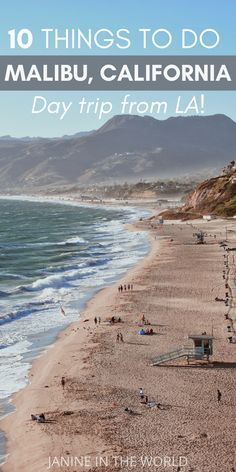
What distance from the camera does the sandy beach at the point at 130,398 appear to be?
23047mm

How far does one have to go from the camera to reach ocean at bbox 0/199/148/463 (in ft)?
121

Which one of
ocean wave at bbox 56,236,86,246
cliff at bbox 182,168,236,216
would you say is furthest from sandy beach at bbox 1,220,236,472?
cliff at bbox 182,168,236,216

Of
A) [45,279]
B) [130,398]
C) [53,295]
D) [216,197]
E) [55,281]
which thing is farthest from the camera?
[216,197]

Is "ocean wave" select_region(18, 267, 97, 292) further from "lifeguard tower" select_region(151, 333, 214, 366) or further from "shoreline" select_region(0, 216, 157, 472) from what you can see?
"lifeguard tower" select_region(151, 333, 214, 366)

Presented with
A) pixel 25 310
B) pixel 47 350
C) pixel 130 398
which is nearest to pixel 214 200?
pixel 25 310

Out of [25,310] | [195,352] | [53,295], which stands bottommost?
[195,352]

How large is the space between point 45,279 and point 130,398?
31149mm

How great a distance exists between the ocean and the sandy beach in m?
1.33

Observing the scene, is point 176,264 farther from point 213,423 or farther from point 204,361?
point 213,423

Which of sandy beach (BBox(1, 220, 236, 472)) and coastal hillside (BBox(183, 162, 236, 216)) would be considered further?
coastal hillside (BBox(183, 162, 236, 216))

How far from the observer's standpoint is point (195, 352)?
33688 millimetres

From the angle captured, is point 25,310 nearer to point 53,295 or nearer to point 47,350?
point 53,295

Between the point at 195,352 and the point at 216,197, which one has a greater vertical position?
the point at 216,197

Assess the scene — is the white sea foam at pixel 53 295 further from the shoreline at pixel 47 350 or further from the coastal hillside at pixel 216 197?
the coastal hillside at pixel 216 197
